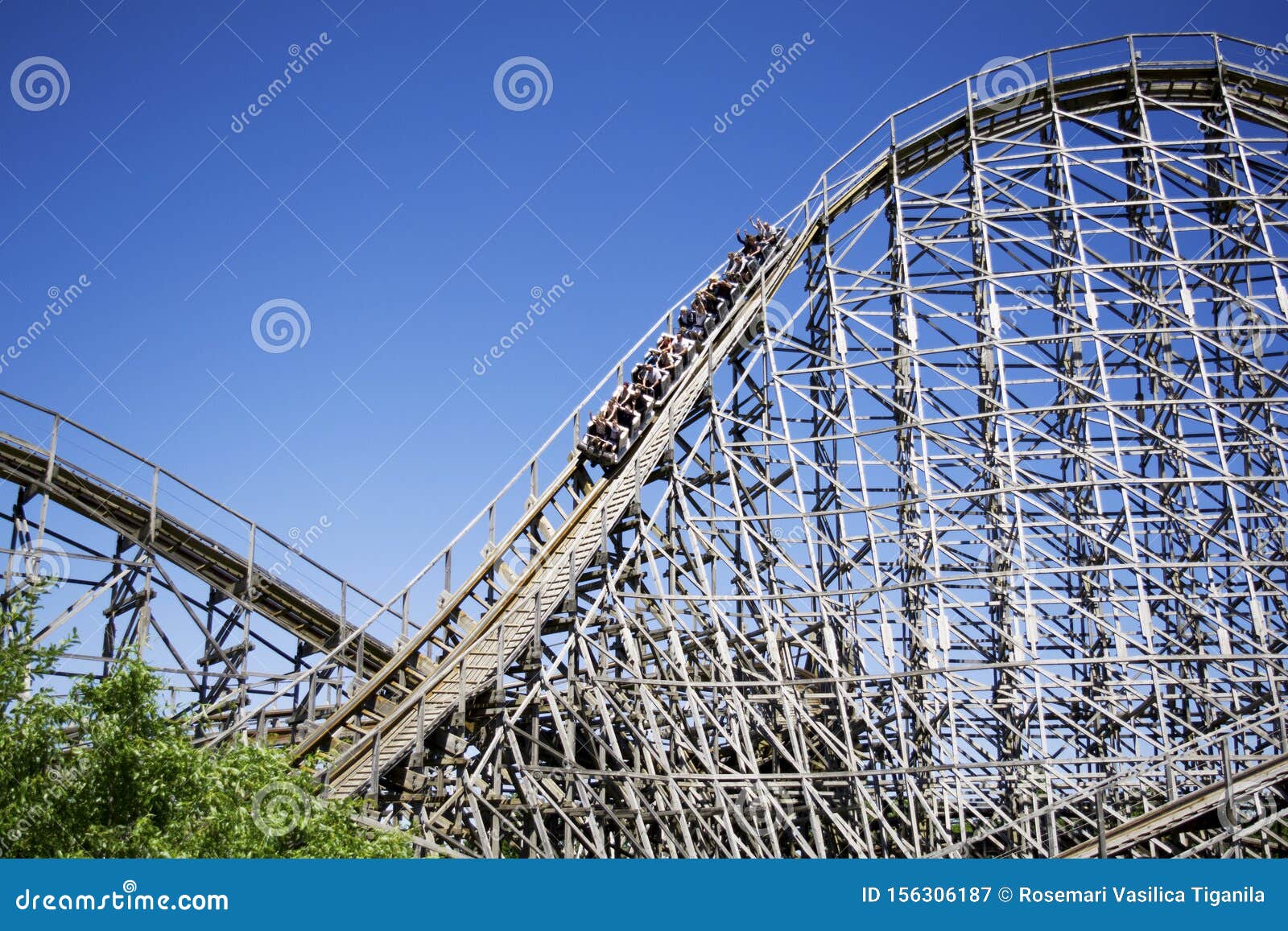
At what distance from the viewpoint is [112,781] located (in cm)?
1232

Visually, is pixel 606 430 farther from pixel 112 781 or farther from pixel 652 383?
pixel 112 781

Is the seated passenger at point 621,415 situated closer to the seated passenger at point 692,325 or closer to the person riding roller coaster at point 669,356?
the person riding roller coaster at point 669,356

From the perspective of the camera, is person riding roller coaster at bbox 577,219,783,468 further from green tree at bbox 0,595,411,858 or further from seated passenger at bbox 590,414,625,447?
green tree at bbox 0,595,411,858

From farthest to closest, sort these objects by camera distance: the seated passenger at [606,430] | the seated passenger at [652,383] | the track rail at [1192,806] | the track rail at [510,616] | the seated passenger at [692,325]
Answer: the seated passenger at [692,325], the seated passenger at [652,383], the seated passenger at [606,430], the track rail at [510,616], the track rail at [1192,806]

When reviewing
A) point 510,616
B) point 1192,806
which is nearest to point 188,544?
point 510,616

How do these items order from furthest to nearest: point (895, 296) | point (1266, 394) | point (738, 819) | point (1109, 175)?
1. point (895, 296)
2. point (1109, 175)
3. point (1266, 394)
4. point (738, 819)

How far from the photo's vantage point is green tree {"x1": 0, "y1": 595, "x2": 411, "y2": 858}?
1199 cm

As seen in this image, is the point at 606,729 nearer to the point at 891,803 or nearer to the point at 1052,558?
the point at 891,803

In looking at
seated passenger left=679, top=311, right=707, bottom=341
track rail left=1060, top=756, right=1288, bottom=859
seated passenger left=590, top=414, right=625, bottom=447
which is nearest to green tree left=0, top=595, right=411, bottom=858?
seated passenger left=590, top=414, right=625, bottom=447

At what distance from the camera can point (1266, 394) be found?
17.9m

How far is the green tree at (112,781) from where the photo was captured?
12.0 meters

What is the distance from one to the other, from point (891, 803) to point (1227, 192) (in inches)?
414

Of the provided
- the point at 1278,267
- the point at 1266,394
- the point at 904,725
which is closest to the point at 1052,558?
the point at 904,725

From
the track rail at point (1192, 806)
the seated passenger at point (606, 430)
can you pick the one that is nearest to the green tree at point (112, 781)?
the seated passenger at point (606, 430)
